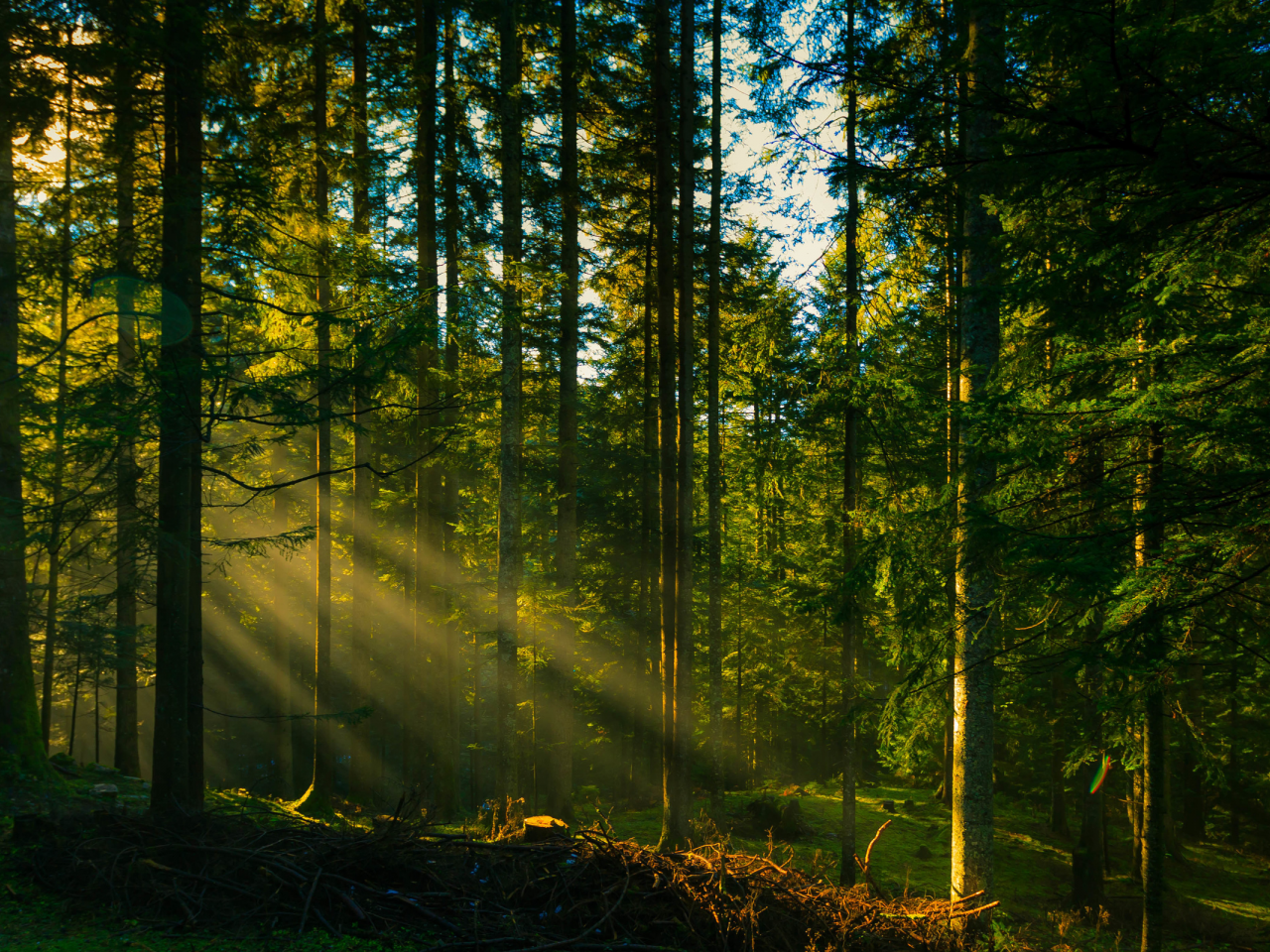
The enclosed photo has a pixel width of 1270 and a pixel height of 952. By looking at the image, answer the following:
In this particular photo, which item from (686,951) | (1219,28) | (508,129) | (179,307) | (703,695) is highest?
(508,129)

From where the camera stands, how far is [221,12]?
25.1 ft

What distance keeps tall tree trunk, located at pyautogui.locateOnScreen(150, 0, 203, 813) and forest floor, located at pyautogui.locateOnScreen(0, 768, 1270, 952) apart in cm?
146

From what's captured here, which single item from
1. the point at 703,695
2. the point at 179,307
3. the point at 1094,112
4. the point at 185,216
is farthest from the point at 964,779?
the point at 703,695

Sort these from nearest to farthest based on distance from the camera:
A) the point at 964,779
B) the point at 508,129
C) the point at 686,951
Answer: the point at 686,951, the point at 964,779, the point at 508,129

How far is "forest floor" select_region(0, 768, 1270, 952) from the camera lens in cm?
441

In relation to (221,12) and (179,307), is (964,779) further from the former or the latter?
(221,12)

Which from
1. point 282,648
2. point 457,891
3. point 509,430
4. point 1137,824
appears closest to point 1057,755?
point 1137,824

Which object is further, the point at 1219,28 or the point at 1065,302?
the point at 1065,302

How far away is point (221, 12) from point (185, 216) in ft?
8.74

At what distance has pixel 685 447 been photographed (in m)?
11.0

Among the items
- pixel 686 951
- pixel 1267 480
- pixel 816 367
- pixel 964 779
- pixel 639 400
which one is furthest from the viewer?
pixel 639 400

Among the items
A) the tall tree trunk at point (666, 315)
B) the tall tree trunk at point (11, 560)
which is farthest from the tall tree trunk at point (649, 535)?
the tall tree trunk at point (11, 560)

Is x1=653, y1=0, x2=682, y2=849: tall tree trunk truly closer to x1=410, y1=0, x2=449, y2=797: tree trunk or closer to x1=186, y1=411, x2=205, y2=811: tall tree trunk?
x1=410, y1=0, x2=449, y2=797: tree trunk

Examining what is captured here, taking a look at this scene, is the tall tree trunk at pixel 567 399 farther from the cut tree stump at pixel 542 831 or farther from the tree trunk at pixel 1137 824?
the tree trunk at pixel 1137 824
